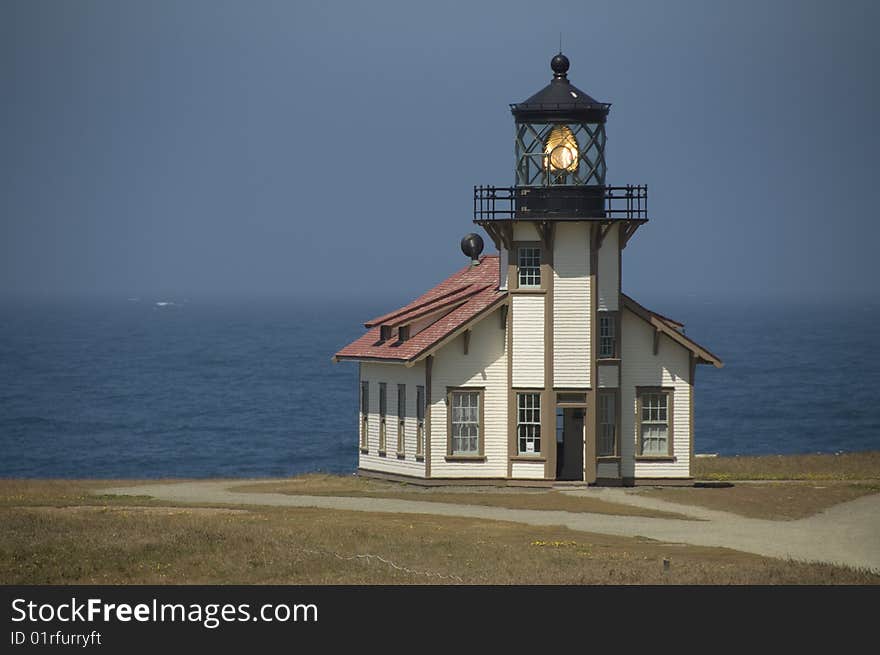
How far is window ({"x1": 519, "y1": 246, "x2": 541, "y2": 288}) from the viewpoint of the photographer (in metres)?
50.3

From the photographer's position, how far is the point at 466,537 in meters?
38.8

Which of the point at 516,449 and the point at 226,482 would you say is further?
the point at 226,482

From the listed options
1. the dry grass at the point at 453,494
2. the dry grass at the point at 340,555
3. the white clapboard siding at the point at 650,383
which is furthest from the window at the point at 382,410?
the dry grass at the point at 340,555

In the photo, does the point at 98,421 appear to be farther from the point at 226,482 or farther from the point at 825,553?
the point at 825,553

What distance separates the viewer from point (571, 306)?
164 ft

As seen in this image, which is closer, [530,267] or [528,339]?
[528,339]

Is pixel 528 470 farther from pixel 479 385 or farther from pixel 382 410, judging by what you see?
pixel 382 410

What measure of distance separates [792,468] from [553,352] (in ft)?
43.2

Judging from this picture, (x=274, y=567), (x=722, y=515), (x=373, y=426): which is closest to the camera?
(x=274, y=567)

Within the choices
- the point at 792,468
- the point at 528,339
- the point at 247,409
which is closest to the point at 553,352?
the point at 528,339

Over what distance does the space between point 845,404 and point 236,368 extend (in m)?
62.8

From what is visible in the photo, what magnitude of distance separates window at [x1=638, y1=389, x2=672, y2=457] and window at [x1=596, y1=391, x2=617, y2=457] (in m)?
0.88

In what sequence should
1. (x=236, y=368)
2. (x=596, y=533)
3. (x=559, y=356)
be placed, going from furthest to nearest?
(x=236, y=368) → (x=559, y=356) → (x=596, y=533)
